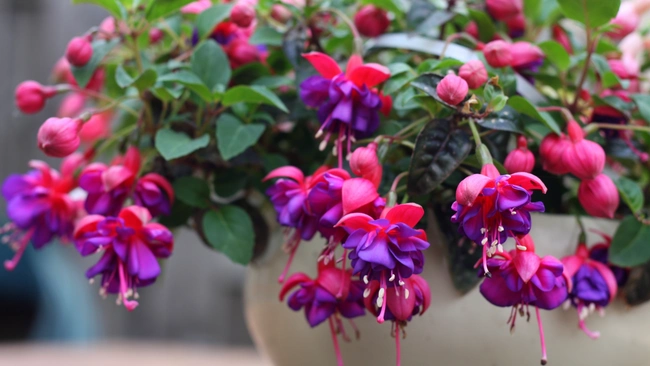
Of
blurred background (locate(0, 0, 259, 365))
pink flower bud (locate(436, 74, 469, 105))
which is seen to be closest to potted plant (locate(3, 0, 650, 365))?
pink flower bud (locate(436, 74, 469, 105))

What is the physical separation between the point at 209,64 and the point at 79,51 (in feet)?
0.32

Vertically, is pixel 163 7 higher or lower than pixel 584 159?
higher

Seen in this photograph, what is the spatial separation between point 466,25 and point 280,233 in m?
0.25

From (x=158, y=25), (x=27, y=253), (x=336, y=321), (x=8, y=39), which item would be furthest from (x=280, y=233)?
(x=8, y=39)

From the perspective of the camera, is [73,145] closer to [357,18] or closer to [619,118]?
[357,18]

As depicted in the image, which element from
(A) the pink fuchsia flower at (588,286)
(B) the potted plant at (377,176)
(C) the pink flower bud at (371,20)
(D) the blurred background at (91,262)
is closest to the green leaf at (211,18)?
(B) the potted plant at (377,176)

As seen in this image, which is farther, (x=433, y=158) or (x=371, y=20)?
(x=371, y=20)

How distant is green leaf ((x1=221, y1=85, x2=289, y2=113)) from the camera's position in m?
0.42

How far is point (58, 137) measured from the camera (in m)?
0.41

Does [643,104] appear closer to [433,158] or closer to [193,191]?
[433,158]

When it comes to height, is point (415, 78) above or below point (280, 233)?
above

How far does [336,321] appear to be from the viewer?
421 mm

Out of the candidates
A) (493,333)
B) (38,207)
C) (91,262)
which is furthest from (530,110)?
(91,262)

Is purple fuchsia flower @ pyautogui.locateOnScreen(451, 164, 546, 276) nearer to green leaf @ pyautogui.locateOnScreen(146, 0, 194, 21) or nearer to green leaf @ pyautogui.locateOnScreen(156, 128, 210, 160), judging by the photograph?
green leaf @ pyautogui.locateOnScreen(156, 128, 210, 160)
